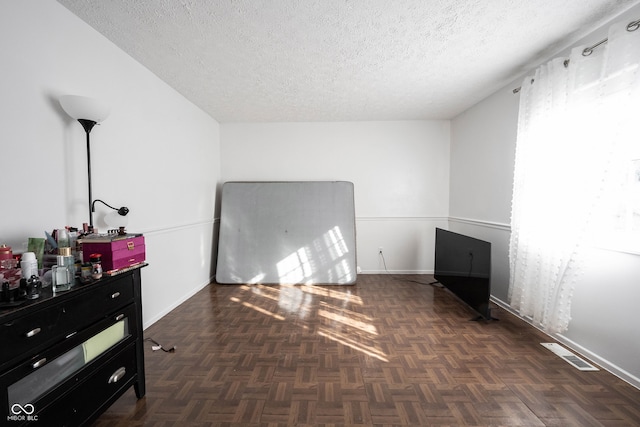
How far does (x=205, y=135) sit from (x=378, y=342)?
3.54 metres

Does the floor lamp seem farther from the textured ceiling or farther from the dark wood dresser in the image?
the textured ceiling

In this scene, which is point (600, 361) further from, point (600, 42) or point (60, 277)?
point (60, 277)

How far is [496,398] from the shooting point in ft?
5.63

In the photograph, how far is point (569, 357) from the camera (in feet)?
7.01

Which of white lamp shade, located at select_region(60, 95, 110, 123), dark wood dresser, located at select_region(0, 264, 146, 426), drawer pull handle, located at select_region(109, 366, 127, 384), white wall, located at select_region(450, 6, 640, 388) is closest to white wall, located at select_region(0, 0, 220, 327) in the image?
white lamp shade, located at select_region(60, 95, 110, 123)

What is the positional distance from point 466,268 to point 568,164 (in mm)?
1366

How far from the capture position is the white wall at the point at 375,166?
444 cm

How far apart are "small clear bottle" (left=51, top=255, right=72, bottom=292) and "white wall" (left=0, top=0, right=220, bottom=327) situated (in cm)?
51

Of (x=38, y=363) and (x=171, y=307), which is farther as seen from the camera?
(x=171, y=307)

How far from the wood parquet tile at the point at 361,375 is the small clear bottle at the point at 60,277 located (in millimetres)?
897

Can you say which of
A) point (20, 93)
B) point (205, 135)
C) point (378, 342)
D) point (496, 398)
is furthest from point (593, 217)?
point (205, 135)

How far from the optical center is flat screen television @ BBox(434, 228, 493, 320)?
2.68 meters

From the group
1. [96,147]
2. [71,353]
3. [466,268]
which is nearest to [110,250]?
[71,353]

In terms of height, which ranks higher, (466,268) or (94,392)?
(466,268)
